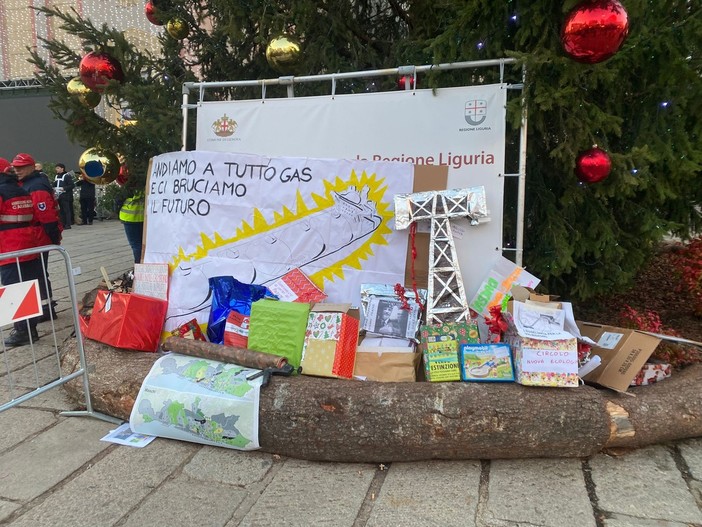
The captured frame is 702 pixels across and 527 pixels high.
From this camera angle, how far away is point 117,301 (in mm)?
3781

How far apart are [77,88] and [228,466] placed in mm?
4259

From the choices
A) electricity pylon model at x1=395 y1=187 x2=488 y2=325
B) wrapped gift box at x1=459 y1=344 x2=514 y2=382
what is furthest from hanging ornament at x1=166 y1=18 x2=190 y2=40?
wrapped gift box at x1=459 y1=344 x2=514 y2=382

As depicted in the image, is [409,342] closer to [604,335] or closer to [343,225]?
[343,225]

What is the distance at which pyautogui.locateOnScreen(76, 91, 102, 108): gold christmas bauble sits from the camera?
5066 millimetres

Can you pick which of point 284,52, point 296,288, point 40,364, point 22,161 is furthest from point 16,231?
point 284,52

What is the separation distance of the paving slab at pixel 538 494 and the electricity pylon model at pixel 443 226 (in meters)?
1.12

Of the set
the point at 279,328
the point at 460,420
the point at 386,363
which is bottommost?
the point at 460,420

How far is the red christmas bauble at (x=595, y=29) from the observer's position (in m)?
2.95

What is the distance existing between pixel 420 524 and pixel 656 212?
3.40 metres

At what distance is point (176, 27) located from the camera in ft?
18.1

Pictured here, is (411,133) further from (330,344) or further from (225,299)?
(225,299)

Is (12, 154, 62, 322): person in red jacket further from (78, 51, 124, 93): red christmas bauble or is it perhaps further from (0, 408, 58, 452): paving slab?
(0, 408, 58, 452): paving slab

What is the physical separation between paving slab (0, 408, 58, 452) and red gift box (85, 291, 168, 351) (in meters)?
0.65

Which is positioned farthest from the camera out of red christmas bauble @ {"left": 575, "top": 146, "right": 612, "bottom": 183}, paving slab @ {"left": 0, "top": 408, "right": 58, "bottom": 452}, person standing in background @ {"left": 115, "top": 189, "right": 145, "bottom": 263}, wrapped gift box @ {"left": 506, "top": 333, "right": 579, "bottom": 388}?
person standing in background @ {"left": 115, "top": 189, "right": 145, "bottom": 263}
